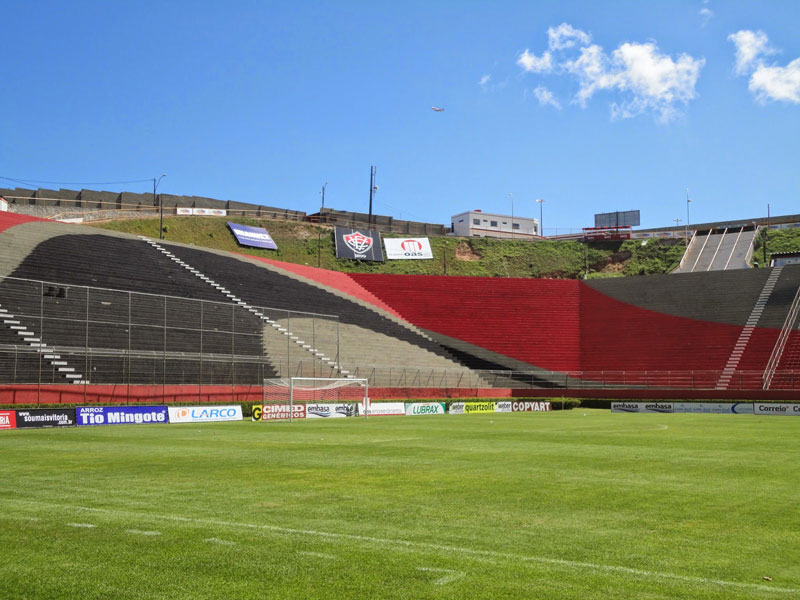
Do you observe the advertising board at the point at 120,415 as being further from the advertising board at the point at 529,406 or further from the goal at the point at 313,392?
the advertising board at the point at 529,406

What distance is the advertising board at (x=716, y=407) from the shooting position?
175 ft

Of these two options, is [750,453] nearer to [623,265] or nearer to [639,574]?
[639,574]

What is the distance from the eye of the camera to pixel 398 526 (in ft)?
28.7

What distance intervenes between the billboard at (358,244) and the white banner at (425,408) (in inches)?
1579

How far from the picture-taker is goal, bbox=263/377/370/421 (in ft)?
144

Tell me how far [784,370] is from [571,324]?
825 inches

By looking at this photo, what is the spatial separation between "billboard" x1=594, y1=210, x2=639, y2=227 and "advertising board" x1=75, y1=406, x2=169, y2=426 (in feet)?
339

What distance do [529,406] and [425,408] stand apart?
10.4 metres

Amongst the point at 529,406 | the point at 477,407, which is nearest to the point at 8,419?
the point at 477,407

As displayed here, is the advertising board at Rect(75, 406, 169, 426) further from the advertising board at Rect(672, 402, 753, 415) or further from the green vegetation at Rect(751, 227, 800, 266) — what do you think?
the green vegetation at Rect(751, 227, 800, 266)

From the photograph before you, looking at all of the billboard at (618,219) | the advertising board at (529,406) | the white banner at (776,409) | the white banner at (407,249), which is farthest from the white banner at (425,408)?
the billboard at (618,219)

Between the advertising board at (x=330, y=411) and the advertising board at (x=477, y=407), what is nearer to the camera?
the advertising board at (x=330, y=411)

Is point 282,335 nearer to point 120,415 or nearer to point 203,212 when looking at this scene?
point 120,415

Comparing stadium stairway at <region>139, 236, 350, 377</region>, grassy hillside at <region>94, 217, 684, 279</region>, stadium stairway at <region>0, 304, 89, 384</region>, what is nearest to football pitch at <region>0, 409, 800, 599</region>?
stadium stairway at <region>0, 304, 89, 384</region>
